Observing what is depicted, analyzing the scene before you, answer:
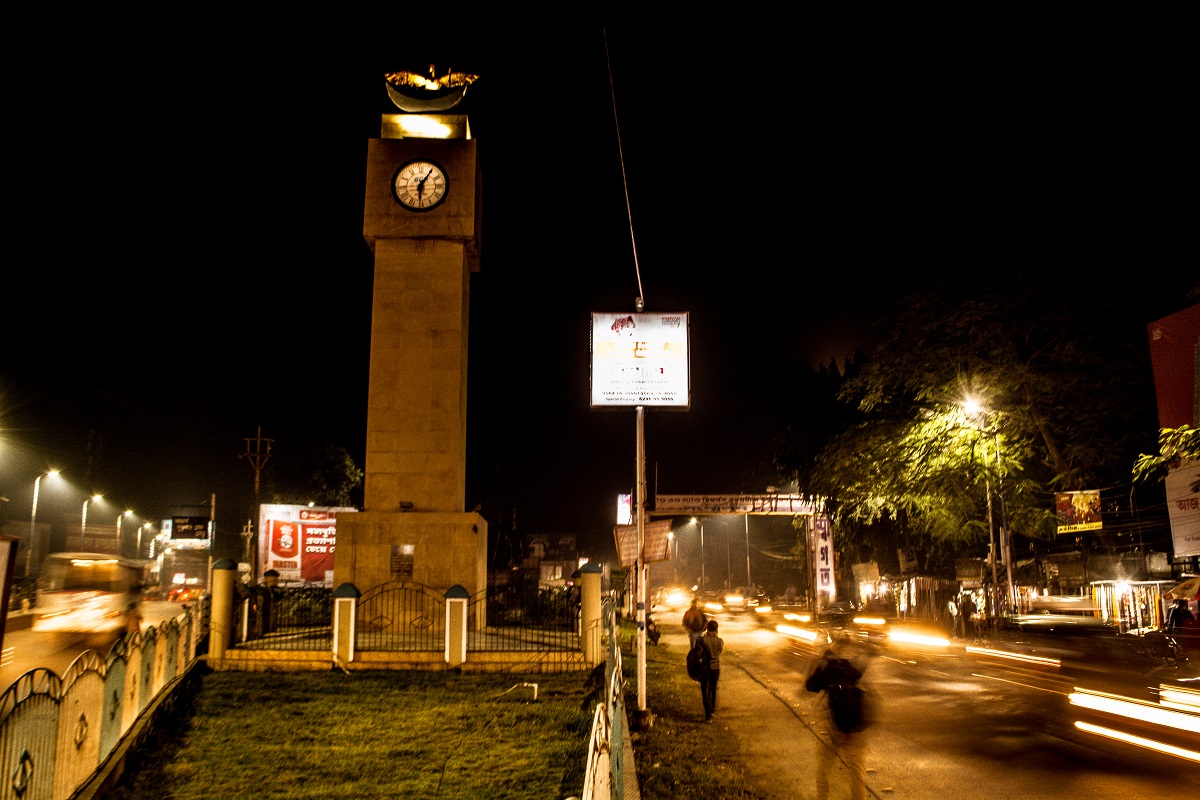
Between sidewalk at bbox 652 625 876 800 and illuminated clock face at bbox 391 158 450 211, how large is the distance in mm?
12921

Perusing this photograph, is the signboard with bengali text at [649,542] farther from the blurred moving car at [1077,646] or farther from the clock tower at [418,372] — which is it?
the blurred moving car at [1077,646]

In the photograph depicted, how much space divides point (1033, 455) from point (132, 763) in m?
27.5

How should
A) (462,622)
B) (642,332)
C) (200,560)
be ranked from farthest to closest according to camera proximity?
1. (200,560)
2. (462,622)
3. (642,332)

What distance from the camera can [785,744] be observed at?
10930 mm

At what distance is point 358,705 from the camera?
40.9ft

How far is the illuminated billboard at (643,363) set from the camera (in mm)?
13172

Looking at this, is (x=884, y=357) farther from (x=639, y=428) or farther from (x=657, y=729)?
(x=657, y=729)

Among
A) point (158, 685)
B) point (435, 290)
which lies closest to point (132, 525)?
point (435, 290)

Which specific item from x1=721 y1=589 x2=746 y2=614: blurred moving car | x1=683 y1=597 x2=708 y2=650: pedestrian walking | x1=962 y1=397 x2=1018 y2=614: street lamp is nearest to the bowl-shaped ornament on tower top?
x1=683 y1=597 x2=708 y2=650: pedestrian walking

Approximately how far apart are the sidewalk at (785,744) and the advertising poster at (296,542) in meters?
24.0

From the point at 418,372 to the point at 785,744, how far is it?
12.3 meters

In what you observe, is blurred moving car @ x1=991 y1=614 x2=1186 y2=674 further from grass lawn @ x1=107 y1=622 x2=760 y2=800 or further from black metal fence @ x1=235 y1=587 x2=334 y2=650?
black metal fence @ x1=235 y1=587 x2=334 y2=650

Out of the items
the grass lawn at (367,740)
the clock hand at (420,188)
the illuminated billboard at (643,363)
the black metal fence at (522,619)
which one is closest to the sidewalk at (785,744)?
the grass lawn at (367,740)

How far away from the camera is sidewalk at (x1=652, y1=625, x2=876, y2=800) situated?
25.8 ft
